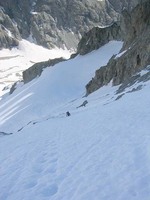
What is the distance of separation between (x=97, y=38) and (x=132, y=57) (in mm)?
43722

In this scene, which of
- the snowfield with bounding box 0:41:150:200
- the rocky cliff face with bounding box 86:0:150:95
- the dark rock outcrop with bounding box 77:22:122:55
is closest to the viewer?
the snowfield with bounding box 0:41:150:200

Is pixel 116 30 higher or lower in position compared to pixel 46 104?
higher

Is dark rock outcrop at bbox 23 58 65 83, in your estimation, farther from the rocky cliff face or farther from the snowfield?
the snowfield

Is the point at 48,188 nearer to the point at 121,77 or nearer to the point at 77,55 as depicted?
the point at 121,77

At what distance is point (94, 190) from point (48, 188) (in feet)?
4.36

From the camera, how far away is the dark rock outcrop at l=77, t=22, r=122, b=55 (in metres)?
88.1

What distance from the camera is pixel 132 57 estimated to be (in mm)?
46719

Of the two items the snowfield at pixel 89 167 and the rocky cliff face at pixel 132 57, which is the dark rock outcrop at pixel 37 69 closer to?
the rocky cliff face at pixel 132 57

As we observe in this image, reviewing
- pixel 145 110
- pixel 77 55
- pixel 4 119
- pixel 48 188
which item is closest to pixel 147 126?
pixel 145 110

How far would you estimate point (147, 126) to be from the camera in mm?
12406

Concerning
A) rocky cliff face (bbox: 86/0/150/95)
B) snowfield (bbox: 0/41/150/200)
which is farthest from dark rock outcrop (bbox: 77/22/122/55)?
snowfield (bbox: 0/41/150/200)

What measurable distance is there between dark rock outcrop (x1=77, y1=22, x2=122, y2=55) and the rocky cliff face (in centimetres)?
2447

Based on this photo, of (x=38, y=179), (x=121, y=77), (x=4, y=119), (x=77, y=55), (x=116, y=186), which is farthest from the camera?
(x=77, y=55)

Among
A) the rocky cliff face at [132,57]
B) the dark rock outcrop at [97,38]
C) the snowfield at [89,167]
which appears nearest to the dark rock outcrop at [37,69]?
the dark rock outcrop at [97,38]
